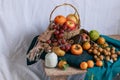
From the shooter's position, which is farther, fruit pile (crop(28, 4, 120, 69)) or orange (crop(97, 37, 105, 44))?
orange (crop(97, 37, 105, 44))

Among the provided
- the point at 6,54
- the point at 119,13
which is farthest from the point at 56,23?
the point at 119,13

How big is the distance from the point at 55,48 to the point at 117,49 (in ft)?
1.20

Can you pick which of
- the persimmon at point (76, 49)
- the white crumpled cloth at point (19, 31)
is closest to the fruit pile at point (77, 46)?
the persimmon at point (76, 49)

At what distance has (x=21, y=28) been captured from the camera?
4.82ft

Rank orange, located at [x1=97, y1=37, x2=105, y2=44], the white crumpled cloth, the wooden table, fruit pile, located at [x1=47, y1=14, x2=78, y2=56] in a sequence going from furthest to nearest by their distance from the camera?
the white crumpled cloth < orange, located at [x1=97, y1=37, x2=105, y2=44] < fruit pile, located at [x1=47, y1=14, x2=78, y2=56] < the wooden table

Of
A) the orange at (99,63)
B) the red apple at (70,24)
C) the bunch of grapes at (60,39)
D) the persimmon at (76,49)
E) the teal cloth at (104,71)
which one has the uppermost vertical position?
the red apple at (70,24)

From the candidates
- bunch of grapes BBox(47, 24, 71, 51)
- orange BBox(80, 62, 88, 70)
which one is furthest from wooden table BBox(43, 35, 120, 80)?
bunch of grapes BBox(47, 24, 71, 51)

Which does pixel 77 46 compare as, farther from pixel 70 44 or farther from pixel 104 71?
pixel 104 71

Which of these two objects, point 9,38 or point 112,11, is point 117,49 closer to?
point 112,11

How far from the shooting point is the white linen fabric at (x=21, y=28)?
4.68ft

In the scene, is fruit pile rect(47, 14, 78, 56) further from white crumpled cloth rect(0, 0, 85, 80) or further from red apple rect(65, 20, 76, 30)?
white crumpled cloth rect(0, 0, 85, 80)

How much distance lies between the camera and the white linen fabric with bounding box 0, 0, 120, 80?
56.2 inches

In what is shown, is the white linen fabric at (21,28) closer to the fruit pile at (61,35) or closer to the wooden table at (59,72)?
the fruit pile at (61,35)

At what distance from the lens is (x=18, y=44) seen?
1.49 metres
